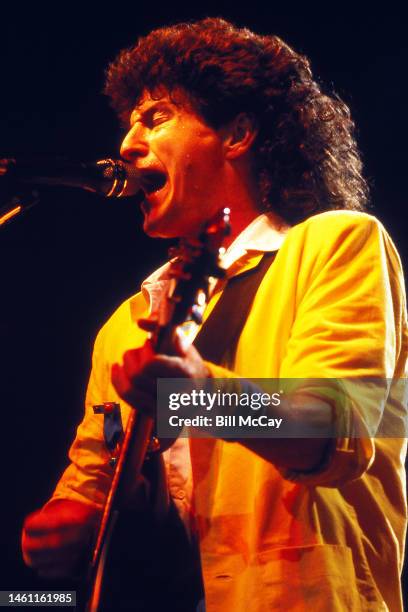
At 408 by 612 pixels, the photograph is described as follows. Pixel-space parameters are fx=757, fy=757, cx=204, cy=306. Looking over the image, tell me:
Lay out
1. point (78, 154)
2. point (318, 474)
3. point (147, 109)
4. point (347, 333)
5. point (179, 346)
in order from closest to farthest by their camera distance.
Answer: point (179, 346), point (318, 474), point (347, 333), point (147, 109), point (78, 154)

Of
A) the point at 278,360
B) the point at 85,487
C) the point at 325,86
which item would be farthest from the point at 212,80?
the point at 85,487

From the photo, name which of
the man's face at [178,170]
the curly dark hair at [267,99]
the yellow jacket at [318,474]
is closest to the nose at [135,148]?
the man's face at [178,170]

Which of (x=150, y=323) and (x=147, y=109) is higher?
(x=147, y=109)

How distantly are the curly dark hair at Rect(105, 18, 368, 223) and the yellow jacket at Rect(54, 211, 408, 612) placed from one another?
60cm

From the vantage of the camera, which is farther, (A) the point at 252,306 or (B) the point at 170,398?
(A) the point at 252,306

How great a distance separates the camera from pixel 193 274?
4.37 ft

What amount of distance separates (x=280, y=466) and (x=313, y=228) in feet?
2.25

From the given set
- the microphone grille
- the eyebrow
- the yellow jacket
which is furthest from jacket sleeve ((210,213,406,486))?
the eyebrow

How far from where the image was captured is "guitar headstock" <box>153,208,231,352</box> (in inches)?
51.3

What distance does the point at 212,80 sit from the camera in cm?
249

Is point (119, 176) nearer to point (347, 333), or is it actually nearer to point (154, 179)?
point (154, 179)

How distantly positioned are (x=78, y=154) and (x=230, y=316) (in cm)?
153

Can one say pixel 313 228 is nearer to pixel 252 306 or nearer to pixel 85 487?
pixel 252 306

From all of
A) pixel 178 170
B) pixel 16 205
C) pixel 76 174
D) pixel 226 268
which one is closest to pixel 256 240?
pixel 226 268
